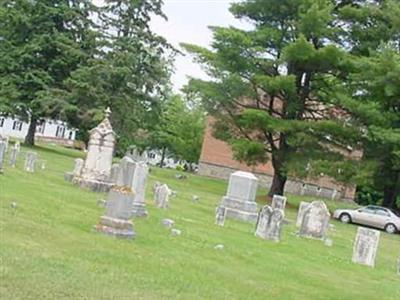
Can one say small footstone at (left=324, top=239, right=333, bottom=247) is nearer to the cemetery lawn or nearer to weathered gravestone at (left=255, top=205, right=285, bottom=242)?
the cemetery lawn

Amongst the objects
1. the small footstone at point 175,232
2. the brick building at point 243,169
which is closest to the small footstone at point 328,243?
the small footstone at point 175,232

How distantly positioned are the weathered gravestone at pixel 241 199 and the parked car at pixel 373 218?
39.7 ft

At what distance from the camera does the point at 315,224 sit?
805 inches

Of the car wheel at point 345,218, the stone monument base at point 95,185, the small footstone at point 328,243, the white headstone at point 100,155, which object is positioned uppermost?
the white headstone at point 100,155

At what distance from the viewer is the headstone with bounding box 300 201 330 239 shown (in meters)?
20.3

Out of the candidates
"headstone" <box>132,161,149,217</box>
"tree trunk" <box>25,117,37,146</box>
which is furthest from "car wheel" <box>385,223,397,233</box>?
"tree trunk" <box>25,117,37,146</box>

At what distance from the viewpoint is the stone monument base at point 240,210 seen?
2231 cm

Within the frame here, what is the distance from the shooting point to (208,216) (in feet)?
67.6

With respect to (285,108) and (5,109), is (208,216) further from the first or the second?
(5,109)

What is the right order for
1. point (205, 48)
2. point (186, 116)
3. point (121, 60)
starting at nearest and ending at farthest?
point (205, 48), point (121, 60), point (186, 116)

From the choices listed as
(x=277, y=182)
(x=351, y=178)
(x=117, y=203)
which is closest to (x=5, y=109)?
(x=277, y=182)

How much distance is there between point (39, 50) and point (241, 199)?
982 inches

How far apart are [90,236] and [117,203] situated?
889 mm

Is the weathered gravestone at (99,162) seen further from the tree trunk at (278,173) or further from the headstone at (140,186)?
the tree trunk at (278,173)
